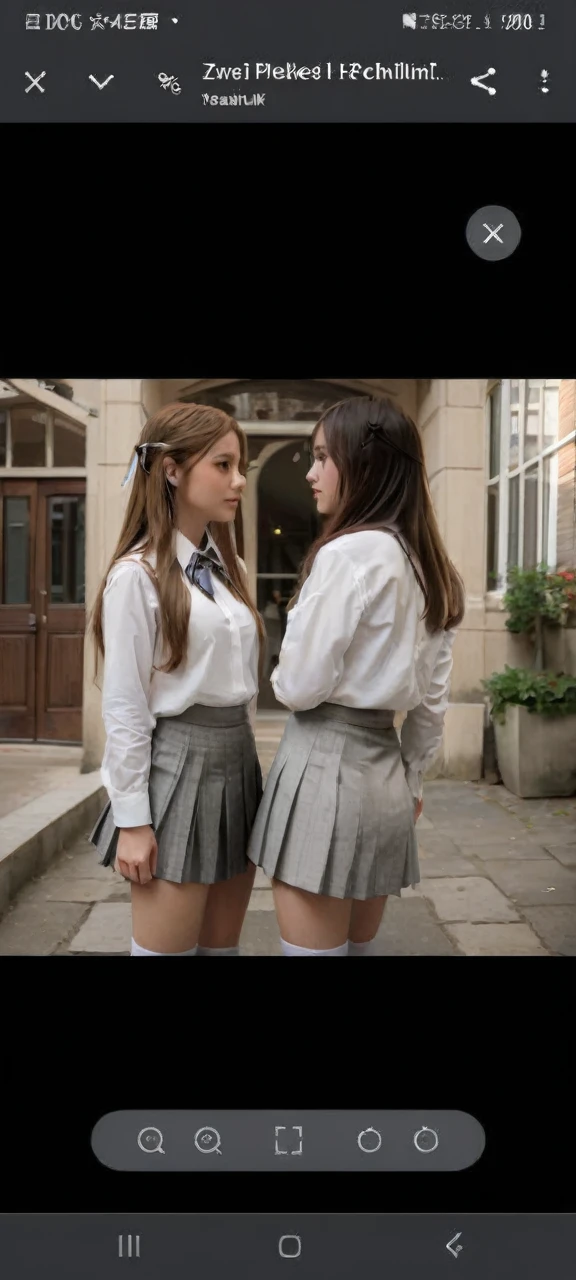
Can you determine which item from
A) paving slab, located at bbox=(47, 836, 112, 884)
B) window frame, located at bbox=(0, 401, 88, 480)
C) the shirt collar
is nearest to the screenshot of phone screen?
the shirt collar

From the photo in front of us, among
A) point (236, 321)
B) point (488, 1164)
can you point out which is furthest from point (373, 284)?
point (488, 1164)

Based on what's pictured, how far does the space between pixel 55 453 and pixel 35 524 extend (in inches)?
23.3

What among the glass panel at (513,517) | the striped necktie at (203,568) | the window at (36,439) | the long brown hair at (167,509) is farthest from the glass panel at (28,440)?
the glass panel at (513,517)

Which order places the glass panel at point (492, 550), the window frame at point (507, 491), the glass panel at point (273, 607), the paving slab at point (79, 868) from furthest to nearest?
1. the glass panel at point (492, 550)
2. the window frame at point (507, 491)
3. the paving slab at point (79, 868)
4. the glass panel at point (273, 607)

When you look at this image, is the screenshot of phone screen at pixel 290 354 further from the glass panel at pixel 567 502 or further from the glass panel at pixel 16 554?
the glass panel at pixel 16 554

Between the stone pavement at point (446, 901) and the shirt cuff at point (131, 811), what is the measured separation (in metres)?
0.15

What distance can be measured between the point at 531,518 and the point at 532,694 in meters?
0.79

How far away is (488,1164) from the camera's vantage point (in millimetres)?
730

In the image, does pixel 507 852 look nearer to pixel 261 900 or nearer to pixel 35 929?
pixel 261 900

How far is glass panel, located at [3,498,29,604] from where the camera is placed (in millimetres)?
1314

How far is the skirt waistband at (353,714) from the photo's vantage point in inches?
36.4
